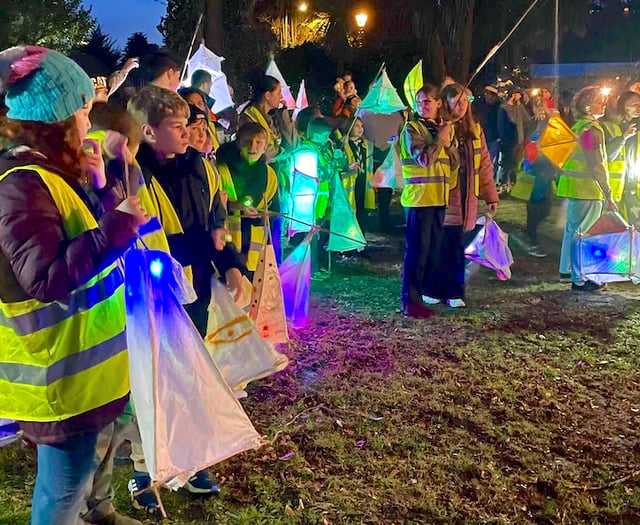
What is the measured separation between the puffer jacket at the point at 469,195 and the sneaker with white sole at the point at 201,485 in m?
3.54

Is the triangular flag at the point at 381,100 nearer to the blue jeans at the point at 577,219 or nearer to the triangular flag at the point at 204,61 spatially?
the triangular flag at the point at 204,61

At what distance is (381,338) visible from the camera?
5.51 m

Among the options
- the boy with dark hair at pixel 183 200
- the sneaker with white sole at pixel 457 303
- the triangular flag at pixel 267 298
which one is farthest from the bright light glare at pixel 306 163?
the boy with dark hair at pixel 183 200

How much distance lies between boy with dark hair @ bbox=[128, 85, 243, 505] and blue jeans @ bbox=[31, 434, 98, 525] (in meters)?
0.79

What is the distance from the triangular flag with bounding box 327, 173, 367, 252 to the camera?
7477 mm

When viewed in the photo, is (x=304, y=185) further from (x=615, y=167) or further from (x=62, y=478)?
(x=62, y=478)

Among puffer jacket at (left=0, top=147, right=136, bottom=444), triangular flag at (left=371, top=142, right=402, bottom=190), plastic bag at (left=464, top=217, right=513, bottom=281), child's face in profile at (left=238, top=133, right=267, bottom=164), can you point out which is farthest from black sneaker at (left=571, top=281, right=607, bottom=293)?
puffer jacket at (left=0, top=147, right=136, bottom=444)

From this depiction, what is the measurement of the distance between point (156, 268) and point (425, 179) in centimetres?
379

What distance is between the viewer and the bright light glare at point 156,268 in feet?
7.89

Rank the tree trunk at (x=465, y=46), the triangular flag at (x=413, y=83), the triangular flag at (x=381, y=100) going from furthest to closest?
1. the tree trunk at (x=465, y=46)
2. the triangular flag at (x=381, y=100)
3. the triangular flag at (x=413, y=83)

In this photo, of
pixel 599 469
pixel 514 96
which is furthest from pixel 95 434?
pixel 514 96

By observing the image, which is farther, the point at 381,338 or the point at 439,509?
the point at 381,338

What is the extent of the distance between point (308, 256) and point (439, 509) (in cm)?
257

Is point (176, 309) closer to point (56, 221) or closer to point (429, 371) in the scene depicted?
point (56, 221)
